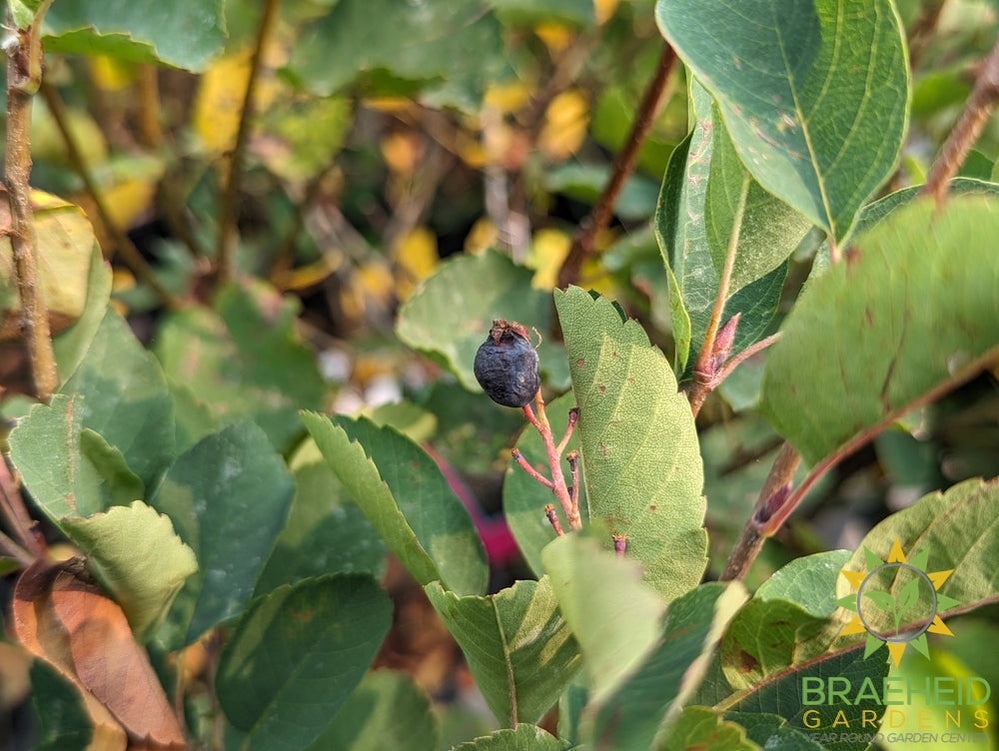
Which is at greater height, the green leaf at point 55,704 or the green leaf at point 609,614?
the green leaf at point 609,614

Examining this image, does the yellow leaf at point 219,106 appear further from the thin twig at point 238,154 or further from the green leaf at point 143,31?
the green leaf at point 143,31

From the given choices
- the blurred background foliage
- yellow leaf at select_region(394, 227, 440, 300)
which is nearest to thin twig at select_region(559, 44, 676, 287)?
the blurred background foliage

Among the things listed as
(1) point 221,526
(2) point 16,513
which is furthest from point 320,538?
(2) point 16,513

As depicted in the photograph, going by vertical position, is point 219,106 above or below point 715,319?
below

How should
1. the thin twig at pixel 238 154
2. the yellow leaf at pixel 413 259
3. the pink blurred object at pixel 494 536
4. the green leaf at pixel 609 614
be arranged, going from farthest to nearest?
the yellow leaf at pixel 413 259, the pink blurred object at pixel 494 536, the thin twig at pixel 238 154, the green leaf at pixel 609 614

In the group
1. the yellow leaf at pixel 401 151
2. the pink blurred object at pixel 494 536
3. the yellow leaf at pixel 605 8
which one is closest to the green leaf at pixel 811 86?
the pink blurred object at pixel 494 536

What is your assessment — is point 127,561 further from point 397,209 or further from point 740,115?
point 397,209

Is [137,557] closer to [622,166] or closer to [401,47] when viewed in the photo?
[622,166]
